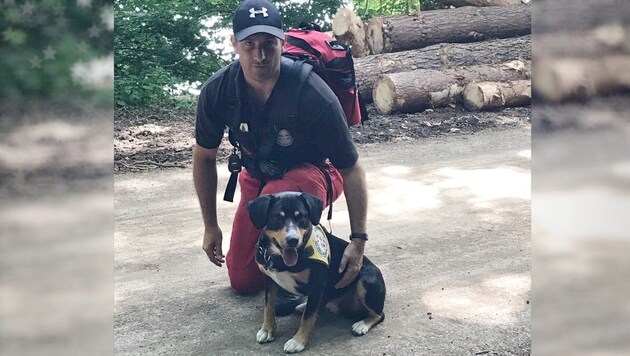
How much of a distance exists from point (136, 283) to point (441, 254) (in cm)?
193

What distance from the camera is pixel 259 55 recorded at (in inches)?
109

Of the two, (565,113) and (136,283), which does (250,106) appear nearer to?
(136,283)

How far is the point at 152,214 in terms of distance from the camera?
17.7 ft

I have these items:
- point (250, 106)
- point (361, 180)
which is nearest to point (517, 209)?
point (361, 180)

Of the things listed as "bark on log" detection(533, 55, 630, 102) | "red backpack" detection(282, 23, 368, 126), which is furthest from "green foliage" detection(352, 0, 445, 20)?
"bark on log" detection(533, 55, 630, 102)

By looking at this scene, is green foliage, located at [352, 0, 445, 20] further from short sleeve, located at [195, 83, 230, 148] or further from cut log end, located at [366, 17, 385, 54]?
short sleeve, located at [195, 83, 230, 148]

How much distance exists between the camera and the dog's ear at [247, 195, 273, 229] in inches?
107

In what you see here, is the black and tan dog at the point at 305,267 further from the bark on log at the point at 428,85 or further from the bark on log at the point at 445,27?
the bark on log at the point at 445,27

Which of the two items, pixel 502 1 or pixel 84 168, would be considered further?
pixel 502 1

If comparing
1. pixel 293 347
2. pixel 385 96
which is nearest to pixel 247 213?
pixel 293 347

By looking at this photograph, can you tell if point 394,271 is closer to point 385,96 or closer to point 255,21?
point 255,21

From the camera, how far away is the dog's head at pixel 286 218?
8.79ft

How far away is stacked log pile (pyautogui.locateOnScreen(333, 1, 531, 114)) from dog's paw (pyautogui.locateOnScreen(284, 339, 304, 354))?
681 cm

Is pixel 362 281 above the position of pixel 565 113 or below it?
below
